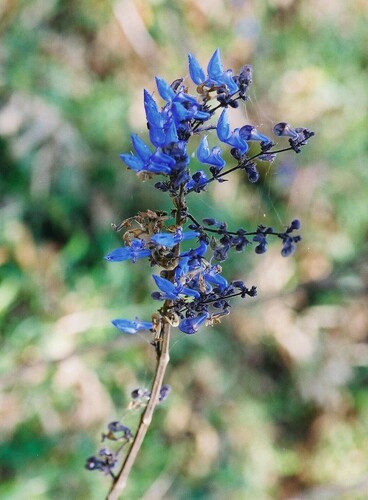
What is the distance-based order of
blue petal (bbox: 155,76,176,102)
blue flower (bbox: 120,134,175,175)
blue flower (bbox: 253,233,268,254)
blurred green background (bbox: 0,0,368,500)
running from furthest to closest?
blurred green background (bbox: 0,0,368,500) < blue flower (bbox: 253,233,268,254) < blue petal (bbox: 155,76,176,102) < blue flower (bbox: 120,134,175,175)

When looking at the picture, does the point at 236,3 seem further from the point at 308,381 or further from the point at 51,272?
the point at 308,381

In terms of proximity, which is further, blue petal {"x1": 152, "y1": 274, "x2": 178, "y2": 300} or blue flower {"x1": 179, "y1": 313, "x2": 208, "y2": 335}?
blue flower {"x1": 179, "y1": 313, "x2": 208, "y2": 335}

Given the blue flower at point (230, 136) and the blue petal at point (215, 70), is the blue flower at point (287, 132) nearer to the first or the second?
the blue flower at point (230, 136)

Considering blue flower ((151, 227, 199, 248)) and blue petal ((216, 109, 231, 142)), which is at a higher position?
blue petal ((216, 109, 231, 142))

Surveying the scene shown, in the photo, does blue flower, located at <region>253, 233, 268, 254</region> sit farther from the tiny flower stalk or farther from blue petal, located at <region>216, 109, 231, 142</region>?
blue petal, located at <region>216, 109, 231, 142</region>

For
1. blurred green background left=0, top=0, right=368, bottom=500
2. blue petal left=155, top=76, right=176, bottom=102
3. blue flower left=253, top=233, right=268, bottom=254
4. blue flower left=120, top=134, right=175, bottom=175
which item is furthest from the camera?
blurred green background left=0, top=0, right=368, bottom=500

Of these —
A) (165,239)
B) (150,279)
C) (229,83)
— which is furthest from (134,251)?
(150,279)

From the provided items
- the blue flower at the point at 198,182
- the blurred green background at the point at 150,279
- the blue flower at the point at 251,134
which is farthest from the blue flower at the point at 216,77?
the blurred green background at the point at 150,279

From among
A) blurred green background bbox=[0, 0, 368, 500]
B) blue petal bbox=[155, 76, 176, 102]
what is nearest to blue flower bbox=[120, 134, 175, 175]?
blue petal bbox=[155, 76, 176, 102]
